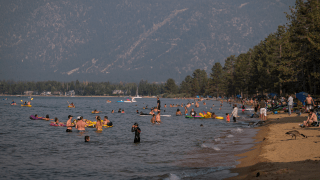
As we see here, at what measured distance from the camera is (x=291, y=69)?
4712 centimetres

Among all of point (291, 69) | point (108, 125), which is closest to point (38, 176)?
point (108, 125)

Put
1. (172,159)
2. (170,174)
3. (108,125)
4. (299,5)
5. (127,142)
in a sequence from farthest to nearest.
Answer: (299,5) < (108,125) < (127,142) < (172,159) < (170,174)

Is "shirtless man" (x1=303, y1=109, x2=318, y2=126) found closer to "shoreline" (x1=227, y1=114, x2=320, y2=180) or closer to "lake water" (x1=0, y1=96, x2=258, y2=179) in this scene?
"shoreline" (x1=227, y1=114, x2=320, y2=180)

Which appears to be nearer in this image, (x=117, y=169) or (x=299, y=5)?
(x=117, y=169)

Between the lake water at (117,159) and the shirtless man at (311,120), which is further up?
the shirtless man at (311,120)

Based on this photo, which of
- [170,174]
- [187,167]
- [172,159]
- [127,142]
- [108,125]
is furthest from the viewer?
[108,125]

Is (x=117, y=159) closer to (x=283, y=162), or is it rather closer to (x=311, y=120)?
(x=283, y=162)

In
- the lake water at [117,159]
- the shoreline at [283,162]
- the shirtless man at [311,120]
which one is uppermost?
the shirtless man at [311,120]

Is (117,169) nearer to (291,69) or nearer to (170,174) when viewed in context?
(170,174)

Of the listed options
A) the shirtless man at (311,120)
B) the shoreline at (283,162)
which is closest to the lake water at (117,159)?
the shoreline at (283,162)

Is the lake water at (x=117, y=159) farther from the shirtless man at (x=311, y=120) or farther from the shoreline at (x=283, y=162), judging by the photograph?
the shirtless man at (x=311, y=120)

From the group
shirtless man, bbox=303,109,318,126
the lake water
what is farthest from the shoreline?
shirtless man, bbox=303,109,318,126

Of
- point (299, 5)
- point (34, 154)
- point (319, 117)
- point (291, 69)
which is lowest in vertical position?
point (34, 154)

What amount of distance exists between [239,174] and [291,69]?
40.1m
